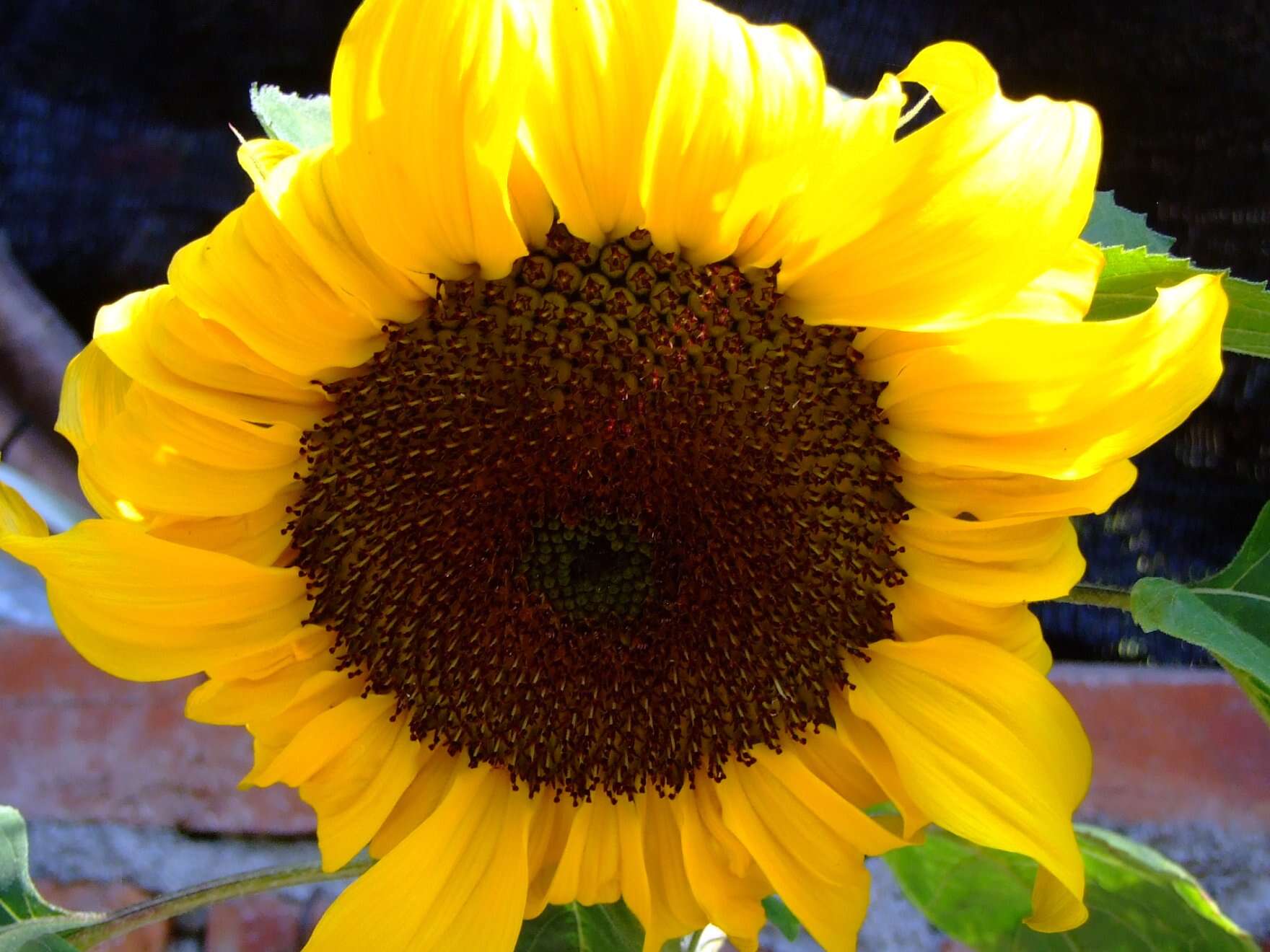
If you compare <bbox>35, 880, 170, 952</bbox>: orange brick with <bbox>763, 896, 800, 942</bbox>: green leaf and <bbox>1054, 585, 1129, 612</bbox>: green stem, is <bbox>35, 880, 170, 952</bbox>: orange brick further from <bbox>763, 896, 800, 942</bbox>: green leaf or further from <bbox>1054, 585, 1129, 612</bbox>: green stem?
<bbox>1054, 585, 1129, 612</bbox>: green stem

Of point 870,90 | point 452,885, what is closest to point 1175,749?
point 870,90

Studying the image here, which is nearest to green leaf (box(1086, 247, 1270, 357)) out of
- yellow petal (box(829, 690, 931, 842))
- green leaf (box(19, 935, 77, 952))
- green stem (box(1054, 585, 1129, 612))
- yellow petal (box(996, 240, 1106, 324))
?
yellow petal (box(996, 240, 1106, 324))

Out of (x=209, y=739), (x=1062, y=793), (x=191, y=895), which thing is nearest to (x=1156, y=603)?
(x=1062, y=793)

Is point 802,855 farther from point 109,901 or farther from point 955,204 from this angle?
point 109,901

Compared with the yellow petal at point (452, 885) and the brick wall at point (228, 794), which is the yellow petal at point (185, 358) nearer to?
the yellow petal at point (452, 885)

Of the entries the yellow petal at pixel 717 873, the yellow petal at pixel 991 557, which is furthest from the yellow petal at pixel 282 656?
the yellow petal at pixel 991 557

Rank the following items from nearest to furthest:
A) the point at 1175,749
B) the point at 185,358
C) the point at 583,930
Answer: the point at 185,358, the point at 583,930, the point at 1175,749
